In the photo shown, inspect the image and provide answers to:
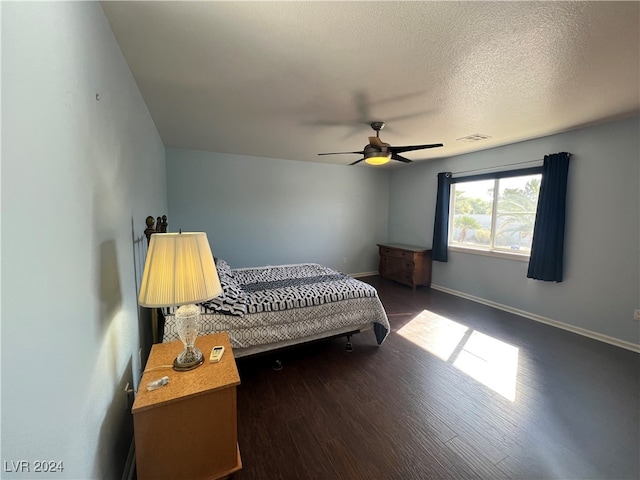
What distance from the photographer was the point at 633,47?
5.11ft

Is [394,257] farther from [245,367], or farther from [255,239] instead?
[245,367]

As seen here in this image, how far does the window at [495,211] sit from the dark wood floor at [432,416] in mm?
1549

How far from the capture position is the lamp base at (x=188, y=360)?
131 cm

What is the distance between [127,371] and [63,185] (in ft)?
3.92

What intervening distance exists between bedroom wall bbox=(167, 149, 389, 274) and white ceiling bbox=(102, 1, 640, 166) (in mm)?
1345

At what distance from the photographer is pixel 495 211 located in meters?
3.94

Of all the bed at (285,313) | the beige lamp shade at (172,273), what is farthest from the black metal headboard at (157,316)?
the beige lamp shade at (172,273)

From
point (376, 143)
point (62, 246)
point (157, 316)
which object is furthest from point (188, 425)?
point (376, 143)

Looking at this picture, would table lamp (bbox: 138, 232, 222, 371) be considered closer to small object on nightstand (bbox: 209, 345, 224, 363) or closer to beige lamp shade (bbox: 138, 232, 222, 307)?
beige lamp shade (bbox: 138, 232, 222, 307)

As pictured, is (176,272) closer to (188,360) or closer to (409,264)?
(188,360)

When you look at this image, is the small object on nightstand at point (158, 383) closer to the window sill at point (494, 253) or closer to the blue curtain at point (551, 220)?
the blue curtain at point (551, 220)

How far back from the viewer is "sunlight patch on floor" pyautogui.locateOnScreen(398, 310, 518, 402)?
7.29 feet

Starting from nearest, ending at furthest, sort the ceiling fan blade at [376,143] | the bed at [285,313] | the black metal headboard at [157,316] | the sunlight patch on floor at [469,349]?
the black metal headboard at [157,316], the bed at [285,313], the sunlight patch on floor at [469,349], the ceiling fan blade at [376,143]

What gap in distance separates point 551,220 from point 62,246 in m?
4.41
